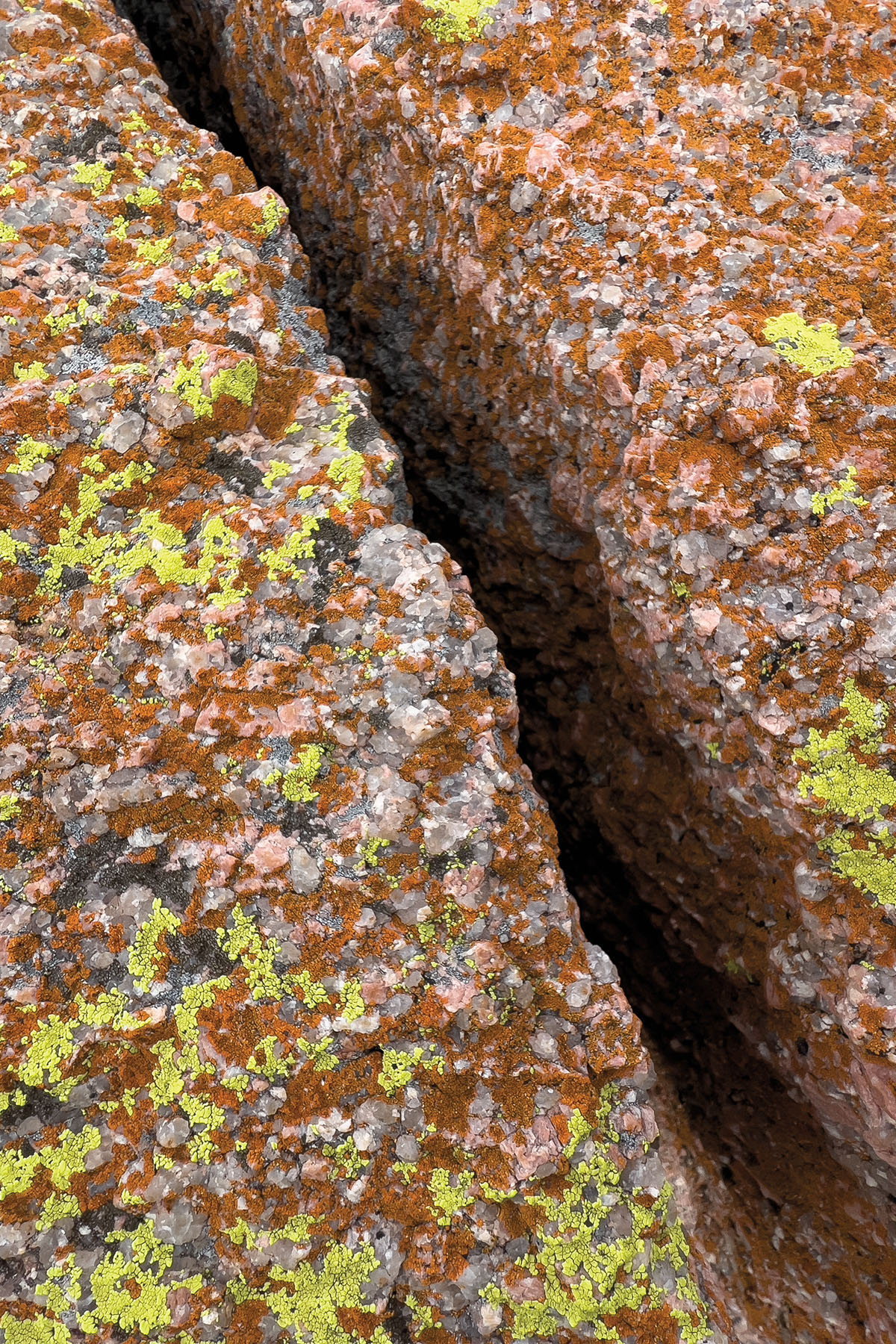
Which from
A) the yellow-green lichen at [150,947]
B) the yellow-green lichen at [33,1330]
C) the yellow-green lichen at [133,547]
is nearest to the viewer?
the yellow-green lichen at [33,1330]

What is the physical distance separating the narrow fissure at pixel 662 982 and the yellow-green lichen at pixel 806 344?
1.70 m

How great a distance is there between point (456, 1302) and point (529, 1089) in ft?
2.92

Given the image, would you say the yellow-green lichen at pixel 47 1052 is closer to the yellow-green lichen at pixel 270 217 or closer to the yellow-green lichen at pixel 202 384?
the yellow-green lichen at pixel 202 384

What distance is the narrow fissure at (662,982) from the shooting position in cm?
441

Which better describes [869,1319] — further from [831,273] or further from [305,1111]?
[831,273]

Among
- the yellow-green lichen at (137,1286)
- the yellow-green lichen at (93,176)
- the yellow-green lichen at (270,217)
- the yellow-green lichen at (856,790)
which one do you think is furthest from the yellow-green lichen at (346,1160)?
the yellow-green lichen at (93,176)

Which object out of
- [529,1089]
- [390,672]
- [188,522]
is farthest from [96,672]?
[529,1089]

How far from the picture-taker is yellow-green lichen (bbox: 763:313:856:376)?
3.89 m

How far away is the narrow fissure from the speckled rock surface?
0.08m

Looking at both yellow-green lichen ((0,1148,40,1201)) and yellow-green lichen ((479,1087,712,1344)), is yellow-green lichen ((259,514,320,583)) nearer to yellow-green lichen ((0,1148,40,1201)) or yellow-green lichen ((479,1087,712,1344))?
yellow-green lichen ((0,1148,40,1201))

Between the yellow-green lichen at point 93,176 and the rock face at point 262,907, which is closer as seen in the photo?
the rock face at point 262,907

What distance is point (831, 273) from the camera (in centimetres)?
411

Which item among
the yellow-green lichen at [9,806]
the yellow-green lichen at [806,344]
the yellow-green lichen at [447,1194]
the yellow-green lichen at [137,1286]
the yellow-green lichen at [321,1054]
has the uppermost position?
the yellow-green lichen at [806,344]

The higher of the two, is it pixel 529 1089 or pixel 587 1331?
pixel 529 1089
